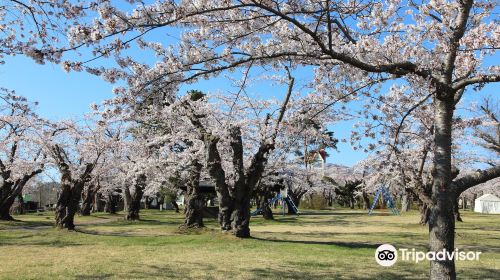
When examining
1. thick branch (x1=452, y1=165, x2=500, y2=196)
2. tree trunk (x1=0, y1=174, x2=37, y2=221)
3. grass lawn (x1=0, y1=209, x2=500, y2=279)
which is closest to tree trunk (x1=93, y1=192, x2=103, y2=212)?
tree trunk (x1=0, y1=174, x2=37, y2=221)

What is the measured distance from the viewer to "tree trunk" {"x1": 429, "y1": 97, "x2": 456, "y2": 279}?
541 cm

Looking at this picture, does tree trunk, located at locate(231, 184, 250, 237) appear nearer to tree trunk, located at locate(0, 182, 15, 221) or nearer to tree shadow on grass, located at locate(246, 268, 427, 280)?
tree shadow on grass, located at locate(246, 268, 427, 280)

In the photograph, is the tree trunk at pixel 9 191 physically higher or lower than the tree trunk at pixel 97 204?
higher

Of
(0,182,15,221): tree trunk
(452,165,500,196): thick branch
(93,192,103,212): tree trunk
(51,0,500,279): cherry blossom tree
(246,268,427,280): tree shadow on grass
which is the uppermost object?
(51,0,500,279): cherry blossom tree

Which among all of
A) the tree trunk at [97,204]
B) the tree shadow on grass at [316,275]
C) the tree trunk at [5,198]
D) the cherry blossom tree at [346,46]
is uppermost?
the cherry blossom tree at [346,46]

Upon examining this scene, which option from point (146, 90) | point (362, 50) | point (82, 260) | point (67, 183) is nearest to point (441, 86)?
point (362, 50)

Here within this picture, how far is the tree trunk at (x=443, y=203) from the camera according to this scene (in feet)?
17.7

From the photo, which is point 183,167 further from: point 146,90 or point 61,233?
point 146,90

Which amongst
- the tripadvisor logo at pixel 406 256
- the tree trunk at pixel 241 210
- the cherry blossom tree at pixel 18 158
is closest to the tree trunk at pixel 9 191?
the cherry blossom tree at pixel 18 158

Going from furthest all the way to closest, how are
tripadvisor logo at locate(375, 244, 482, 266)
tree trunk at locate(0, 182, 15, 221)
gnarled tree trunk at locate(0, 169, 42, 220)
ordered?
tree trunk at locate(0, 182, 15, 221) < gnarled tree trunk at locate(0, 169, 42, 220) < tripadvisor logo at locate(375, 244, 482, 266)

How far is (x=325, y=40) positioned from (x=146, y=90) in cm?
274

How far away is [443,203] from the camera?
17.9 ft

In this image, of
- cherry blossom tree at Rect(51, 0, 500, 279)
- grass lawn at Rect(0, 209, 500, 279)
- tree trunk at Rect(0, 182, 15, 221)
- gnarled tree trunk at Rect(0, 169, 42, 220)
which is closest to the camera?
cherry blossom tree at Rect(51, 0, 500, 279)

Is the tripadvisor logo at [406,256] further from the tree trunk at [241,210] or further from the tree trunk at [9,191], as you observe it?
the tree trunk at [9,191]
